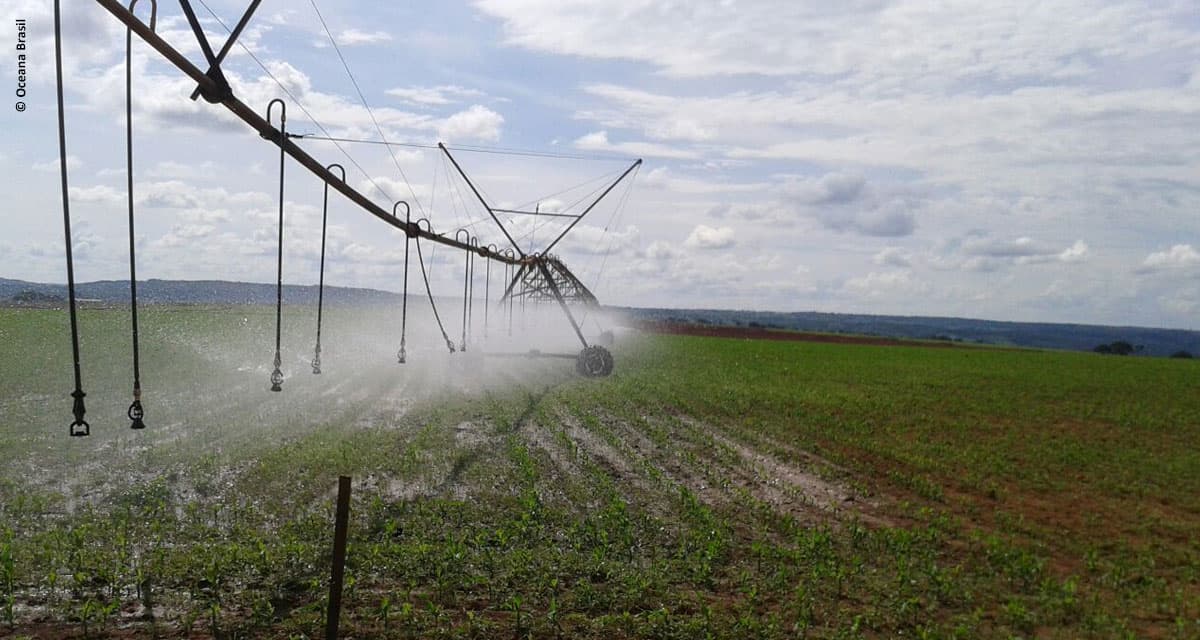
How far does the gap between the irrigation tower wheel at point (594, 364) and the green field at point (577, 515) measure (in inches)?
205

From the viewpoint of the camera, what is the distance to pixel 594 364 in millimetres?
35656

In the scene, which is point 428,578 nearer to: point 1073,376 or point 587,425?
point 587,425

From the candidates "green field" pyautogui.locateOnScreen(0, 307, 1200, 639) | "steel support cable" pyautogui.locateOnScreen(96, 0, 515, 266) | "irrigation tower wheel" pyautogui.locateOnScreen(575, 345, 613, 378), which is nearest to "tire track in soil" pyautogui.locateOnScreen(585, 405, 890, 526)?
"green field" pyautogui.locateOnScreen(0, 307, 1200, 639)

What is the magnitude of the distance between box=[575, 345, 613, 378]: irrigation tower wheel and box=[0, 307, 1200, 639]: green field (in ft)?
17.1

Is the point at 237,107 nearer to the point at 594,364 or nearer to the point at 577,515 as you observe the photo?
the point at 577,515

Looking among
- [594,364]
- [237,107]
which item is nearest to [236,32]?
[237,107]

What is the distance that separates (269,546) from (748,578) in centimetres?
632

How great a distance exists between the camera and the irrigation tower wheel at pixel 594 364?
35.5 metres

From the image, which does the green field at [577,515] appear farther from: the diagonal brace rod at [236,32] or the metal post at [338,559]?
the diagonal brace rod at [236,32]

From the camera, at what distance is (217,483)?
1435cm

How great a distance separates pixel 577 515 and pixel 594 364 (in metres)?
21.9

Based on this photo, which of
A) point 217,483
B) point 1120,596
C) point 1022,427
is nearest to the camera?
point 1120,596

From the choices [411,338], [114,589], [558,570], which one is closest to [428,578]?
[558,570]

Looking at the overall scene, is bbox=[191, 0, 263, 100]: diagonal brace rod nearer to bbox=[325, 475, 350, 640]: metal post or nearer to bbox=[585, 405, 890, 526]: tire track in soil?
bbox=[325, 475, 350, 640]: metal post
